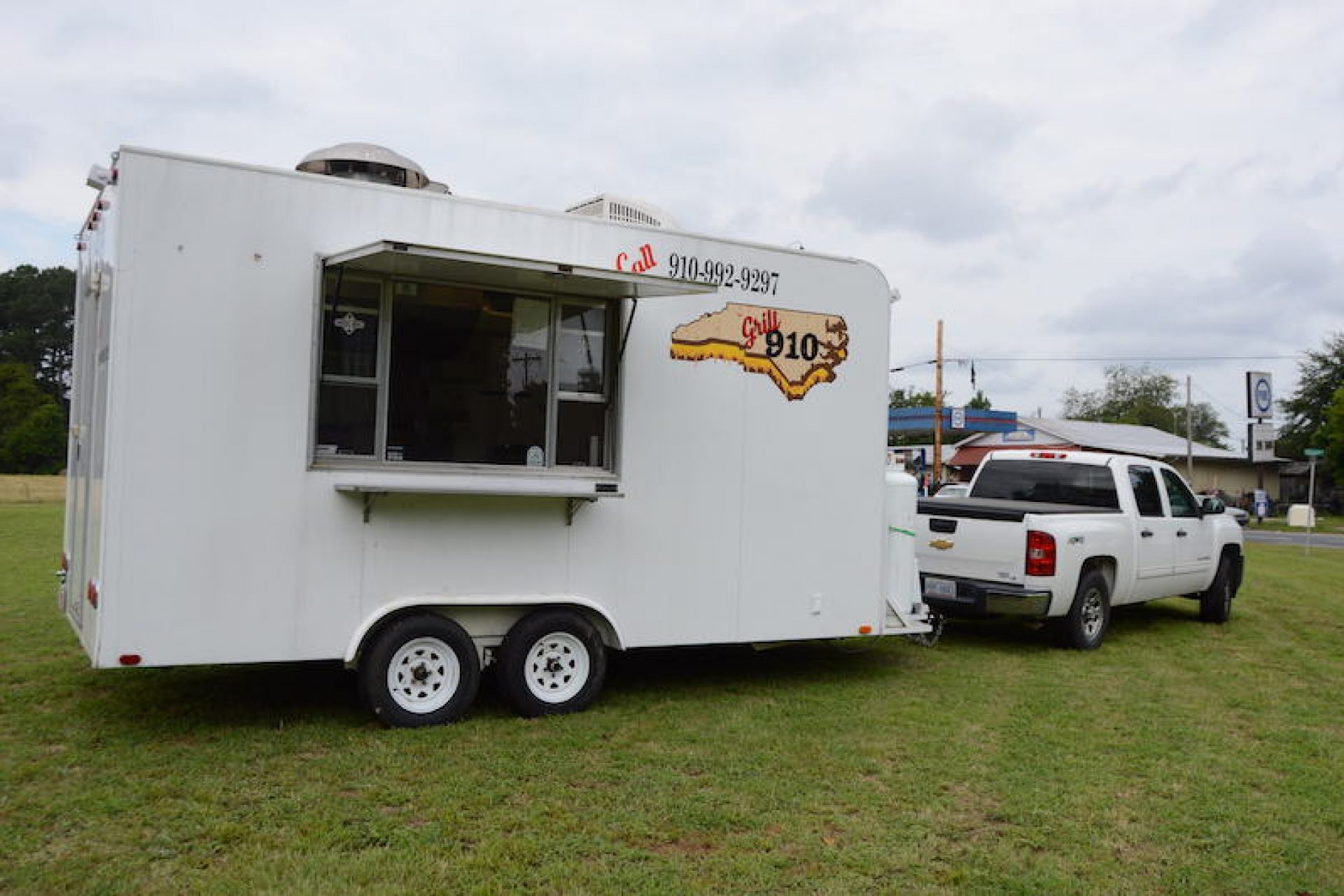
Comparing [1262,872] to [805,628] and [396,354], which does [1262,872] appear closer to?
[805,628]

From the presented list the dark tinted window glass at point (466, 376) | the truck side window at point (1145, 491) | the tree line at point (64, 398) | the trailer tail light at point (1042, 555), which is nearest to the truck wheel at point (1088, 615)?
the trailer tail light at point (1042, 555)

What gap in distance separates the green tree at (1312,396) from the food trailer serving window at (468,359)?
59.3 m

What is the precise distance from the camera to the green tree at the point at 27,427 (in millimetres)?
57594

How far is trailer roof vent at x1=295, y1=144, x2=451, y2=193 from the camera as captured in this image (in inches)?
259

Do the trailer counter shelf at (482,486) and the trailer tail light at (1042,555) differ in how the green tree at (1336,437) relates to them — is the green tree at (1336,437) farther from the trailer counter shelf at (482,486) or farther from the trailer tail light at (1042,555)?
the trailer counter shelf at (482,486)

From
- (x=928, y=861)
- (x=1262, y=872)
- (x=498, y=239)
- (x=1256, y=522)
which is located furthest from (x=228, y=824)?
(x=1256, y=522)

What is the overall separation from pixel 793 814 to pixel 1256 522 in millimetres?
42103

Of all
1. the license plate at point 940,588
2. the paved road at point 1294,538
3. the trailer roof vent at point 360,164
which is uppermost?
the trailer roof vent at point 360,164

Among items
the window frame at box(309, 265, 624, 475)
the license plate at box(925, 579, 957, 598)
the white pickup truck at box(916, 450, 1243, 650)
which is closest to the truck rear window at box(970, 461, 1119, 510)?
the white pickup truck at box(916, 450, 1243, 650)

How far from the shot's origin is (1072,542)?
9.15 meters

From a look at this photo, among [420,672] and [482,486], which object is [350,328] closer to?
[482,486]

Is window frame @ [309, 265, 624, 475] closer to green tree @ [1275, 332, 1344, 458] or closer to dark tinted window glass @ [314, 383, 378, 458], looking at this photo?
dark tinted window glass @ [314, 383, 378, 458]

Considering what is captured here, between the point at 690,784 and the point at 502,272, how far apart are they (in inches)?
118

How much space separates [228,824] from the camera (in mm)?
4453
